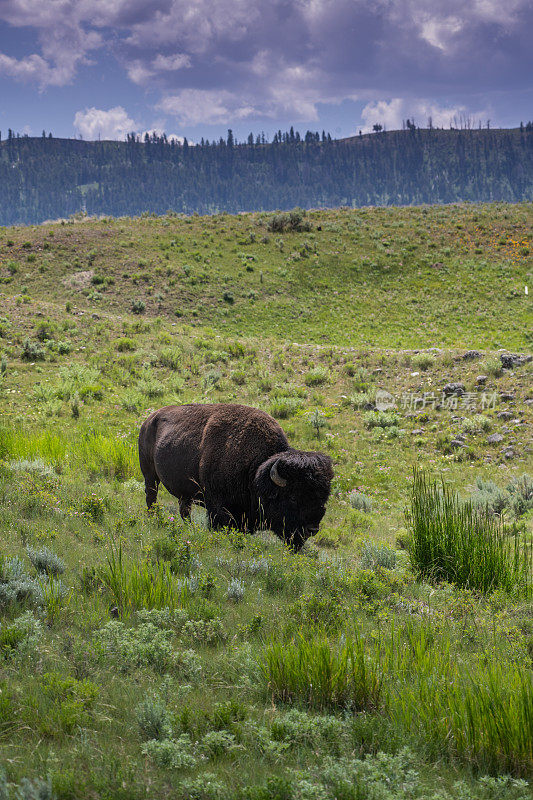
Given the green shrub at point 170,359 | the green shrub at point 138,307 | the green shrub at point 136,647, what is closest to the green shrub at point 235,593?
the green shrub at point 136,647

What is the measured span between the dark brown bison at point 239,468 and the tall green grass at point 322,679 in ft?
9.60

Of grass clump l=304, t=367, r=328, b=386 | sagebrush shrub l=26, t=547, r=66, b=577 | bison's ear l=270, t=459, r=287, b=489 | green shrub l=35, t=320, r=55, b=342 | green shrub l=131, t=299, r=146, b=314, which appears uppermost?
green shrub l=131, t=299, r=146, b=314

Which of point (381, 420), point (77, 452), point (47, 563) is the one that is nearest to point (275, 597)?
point (47, 563)

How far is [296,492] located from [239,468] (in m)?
1.12

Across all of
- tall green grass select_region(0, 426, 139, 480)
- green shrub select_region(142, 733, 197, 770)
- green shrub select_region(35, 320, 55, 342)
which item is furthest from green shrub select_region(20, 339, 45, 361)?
green shrub select_region(142, 733, 197, 770)

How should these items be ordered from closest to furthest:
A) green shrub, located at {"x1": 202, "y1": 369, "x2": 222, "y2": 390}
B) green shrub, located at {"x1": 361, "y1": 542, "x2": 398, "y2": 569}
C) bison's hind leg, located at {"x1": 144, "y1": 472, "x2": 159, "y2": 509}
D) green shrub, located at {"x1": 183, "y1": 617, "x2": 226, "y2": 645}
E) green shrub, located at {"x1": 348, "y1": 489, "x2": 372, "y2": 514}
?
green shrub, located at {"x1": 183, "y1": 617, "x2": 226, "y2": 645}, green shrub, located at {"x1": 361, "y1": 542, "x2": 398, "y2": 569}, bison's hind leg, located at {"x1": 144, "y1": 472, "x2": 159, "y2": 509}, green shrub, located at {"x1": 348, "y1": 489, "x2": 372, "y2": 514}, green shrub, located at {"x1": 202, "y1": 369, "x2": 222, "y2": 390}

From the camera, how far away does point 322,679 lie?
11.1 ft

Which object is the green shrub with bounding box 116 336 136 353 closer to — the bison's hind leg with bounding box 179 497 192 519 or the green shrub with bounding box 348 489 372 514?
the green shrub with bounding box 348 489 372 514

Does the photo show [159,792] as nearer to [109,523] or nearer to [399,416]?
[109,523]

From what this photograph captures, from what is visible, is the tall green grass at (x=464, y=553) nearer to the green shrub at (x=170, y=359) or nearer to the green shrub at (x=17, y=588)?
the green shrub at (x=17, y=588)

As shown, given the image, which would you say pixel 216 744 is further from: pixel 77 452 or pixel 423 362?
pixel 423 362

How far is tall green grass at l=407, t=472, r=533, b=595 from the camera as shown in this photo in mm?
5914

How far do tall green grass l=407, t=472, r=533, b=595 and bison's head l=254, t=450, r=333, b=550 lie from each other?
1.21 m

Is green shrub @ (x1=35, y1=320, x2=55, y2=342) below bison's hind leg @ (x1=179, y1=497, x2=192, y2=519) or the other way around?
the other way around
